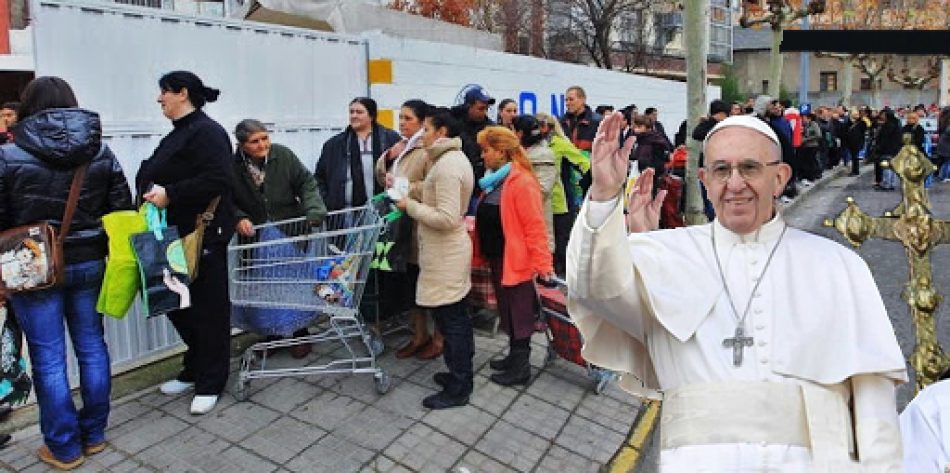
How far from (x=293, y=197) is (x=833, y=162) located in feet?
64.7

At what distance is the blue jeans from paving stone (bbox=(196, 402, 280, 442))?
585 mm

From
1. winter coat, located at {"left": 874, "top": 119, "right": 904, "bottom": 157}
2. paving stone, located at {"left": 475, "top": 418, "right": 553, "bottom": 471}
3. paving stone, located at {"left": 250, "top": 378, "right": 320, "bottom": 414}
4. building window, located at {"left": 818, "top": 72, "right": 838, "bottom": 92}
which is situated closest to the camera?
paving stone, located at {"left": 475, "top": 418, "right": 553, "bottom": 471}

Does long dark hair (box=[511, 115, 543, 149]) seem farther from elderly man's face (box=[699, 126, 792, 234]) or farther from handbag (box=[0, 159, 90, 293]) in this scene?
elderly man's face (box=[699, 126, 792, 234])

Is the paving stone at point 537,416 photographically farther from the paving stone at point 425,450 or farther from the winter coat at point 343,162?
the winter coat at point 343,162

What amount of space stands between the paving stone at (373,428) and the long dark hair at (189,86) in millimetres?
2003

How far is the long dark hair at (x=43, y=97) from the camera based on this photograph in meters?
3.50

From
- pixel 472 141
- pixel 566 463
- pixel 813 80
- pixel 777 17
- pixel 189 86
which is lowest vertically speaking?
pixel 566 463

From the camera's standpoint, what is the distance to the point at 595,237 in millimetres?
1839

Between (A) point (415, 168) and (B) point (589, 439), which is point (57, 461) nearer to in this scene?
(A) point (415, 168)

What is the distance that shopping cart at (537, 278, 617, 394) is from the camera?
4.84m

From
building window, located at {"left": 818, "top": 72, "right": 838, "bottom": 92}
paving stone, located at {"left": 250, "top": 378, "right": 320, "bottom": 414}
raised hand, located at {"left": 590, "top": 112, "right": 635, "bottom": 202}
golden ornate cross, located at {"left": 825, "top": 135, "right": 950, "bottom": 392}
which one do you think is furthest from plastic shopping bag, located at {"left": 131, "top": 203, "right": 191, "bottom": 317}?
building window, located at {"left": 818, "top": 72, "right": 838, "bottom": 92}

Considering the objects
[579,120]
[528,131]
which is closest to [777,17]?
[579,120]

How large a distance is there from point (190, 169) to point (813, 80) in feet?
201

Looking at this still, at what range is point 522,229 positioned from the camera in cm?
467
